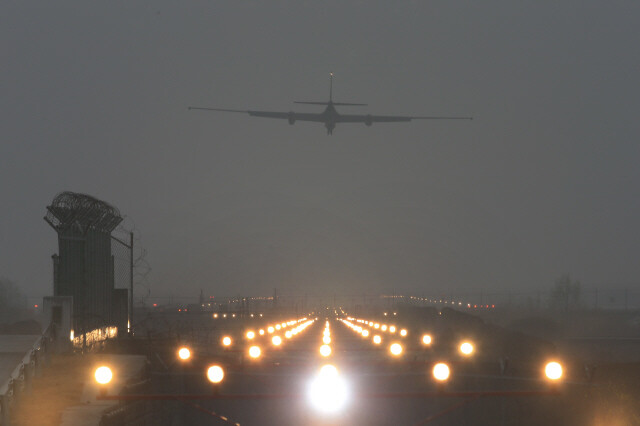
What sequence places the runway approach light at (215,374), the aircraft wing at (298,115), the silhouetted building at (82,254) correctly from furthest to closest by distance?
the aircraft wing at (298,115) < the silhouetted building at (82,254) < the runway approach light at (215,374)

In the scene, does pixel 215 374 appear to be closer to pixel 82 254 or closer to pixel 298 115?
pixel 82 254

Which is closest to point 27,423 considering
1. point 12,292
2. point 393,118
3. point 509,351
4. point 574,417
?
point 574,417

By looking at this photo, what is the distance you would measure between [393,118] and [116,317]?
4609 cm

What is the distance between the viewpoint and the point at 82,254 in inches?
1500

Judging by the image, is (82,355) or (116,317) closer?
(82,355)

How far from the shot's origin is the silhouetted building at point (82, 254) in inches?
1495

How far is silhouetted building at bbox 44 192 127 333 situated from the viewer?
38.0m

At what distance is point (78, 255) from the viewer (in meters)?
39.8

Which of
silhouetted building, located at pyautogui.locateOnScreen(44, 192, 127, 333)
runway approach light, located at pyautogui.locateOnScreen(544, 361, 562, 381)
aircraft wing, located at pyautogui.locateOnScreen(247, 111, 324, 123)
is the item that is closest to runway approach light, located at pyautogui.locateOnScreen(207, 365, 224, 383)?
runway approach light, located at pyautogui.locateOnScreen(544, 361, 562, 381)

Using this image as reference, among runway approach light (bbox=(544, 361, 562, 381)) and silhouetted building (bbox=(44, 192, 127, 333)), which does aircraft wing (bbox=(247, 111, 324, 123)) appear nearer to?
silhouetted building (bbox=(44, 192, 127, 333))

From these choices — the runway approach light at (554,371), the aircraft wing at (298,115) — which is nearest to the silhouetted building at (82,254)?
the runway approach light at (554,371)

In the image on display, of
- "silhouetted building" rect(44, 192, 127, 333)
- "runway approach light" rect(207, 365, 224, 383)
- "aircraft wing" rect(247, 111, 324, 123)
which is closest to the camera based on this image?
"runway approach light" rect(207, 365, 224, 383)

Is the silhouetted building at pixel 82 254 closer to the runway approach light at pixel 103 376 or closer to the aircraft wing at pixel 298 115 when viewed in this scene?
the runway approach light at pixel 103 376

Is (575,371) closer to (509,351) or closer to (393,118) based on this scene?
(509,351)
